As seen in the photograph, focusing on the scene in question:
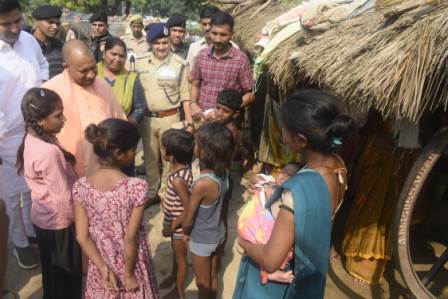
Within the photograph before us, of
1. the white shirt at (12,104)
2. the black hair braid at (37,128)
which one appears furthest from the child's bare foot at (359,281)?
the white shirt at (12,104)

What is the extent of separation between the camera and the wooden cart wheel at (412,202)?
2.17 metres

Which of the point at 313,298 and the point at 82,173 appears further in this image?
the point at 82,173

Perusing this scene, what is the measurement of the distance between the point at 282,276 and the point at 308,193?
453mm

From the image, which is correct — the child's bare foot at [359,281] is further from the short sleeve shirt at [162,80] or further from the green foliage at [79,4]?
the green foliage at [79,4]

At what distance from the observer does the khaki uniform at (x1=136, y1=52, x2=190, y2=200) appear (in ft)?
13.7

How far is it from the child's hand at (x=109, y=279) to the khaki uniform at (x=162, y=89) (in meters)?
2.15

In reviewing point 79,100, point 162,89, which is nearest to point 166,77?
point 162,89

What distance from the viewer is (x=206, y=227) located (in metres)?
2.55

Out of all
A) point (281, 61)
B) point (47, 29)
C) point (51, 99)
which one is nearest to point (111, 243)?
point (51, 99)

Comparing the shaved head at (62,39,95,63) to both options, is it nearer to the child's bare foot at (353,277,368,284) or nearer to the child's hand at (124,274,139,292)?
the child's hand at (124,274,139,292)

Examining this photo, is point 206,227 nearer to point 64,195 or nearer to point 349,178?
point 64,195

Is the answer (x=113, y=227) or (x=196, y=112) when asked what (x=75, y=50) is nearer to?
(x=113, y=227)

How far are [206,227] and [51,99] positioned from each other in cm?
126

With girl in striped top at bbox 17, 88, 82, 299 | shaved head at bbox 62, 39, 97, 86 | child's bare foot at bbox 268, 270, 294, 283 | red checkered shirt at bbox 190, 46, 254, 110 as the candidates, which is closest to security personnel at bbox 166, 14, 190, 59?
red checkered shirt at bbox 190, 46, 254, 110
